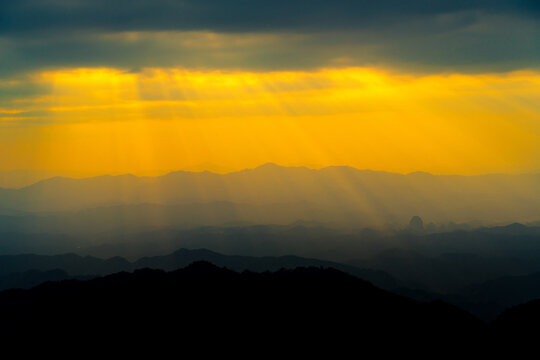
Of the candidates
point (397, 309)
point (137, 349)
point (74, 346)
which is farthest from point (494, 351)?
point (74, 346)

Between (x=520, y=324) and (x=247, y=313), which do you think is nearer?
(x=247, y=313)

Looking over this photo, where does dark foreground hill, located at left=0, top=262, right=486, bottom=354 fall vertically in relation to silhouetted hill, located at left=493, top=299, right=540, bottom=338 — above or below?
above

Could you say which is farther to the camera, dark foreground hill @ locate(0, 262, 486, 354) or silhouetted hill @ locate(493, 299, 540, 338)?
silhouetted hill @ locate(493, 299, 540, 338)

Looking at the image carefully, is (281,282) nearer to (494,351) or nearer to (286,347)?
(286,347)

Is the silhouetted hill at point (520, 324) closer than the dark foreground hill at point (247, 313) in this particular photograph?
No

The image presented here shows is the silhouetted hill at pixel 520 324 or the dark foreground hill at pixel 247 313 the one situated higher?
the dark foreground hill at pixel 247 313

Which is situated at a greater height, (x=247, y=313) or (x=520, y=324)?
(x=247, y=313)

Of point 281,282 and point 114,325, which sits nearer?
point 114,325

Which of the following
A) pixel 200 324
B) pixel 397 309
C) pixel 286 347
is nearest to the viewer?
pixel 286 347
